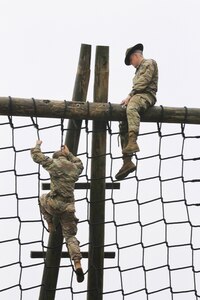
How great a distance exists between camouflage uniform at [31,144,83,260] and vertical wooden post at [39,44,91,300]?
0.07m

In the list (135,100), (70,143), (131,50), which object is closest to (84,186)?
(70,143)

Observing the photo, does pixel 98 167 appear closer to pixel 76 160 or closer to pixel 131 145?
pixel 76 160

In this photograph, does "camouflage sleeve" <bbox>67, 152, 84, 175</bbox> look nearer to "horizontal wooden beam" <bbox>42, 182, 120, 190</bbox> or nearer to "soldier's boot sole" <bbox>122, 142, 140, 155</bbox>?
"horizontal wooden beam" <bbox>42, 182, 120, 190</bbox>

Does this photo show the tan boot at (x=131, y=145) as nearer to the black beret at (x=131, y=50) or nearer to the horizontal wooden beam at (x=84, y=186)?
the horizontal wooden beam at (x=84, y=186)

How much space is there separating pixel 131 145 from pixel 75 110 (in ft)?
1.46

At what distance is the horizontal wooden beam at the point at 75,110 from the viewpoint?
5.32 m

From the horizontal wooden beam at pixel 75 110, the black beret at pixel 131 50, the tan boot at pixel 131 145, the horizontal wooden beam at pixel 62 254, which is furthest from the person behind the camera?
the black beret at pixel 131 50

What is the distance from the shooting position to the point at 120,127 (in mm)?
5648

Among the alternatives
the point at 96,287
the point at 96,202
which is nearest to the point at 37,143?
the point at 96,202

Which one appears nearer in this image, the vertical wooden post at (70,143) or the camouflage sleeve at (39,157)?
the camouflage sleeve at (39,157)

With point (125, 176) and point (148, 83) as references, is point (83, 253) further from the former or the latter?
point (148, 83)

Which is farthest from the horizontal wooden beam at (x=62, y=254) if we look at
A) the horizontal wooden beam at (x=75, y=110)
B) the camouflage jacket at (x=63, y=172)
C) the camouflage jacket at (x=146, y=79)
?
the camouflage jacket at (x=146, y=79)

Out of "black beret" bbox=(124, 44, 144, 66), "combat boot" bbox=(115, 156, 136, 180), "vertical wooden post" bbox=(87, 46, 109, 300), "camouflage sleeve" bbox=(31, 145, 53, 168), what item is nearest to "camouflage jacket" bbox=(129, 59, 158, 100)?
"black beret" bbox=(124, 44, 144, 66)

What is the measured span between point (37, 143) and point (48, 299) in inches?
42.6
